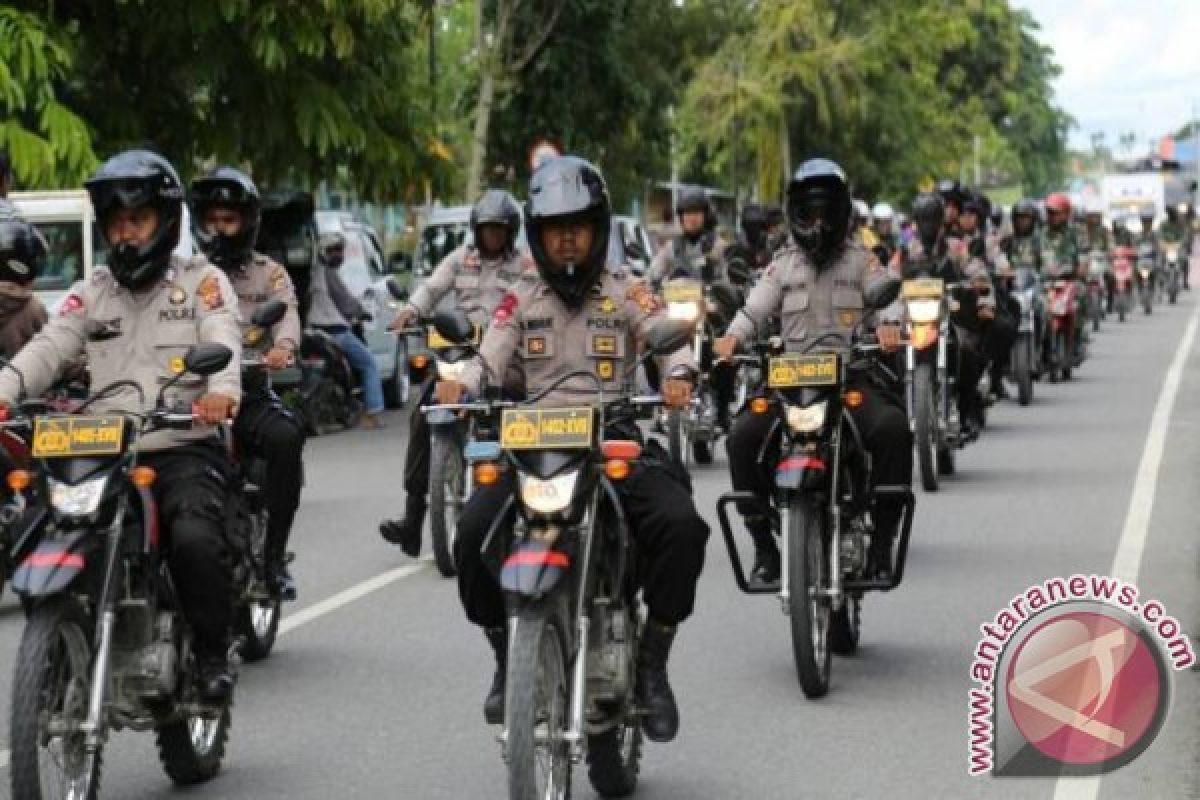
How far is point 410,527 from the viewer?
12719 mm

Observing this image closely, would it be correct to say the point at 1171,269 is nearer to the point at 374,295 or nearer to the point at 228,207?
the point at 374,295

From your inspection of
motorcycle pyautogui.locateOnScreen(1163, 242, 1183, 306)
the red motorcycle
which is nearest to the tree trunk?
the red motorcycle

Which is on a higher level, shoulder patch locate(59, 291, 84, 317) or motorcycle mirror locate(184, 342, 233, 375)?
shoulder patch locate(59, 291, 84, 317)

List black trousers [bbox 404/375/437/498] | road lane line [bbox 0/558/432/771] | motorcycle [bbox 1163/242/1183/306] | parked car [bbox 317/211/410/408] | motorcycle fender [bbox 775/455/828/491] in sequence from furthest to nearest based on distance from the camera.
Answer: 1. motorcycle [bbox 1163/242/1183/306]
2. parked car [bbox 317/211/410/408]
3. black trousers [bbox 404/375/437/498]
4. road lane line [bbox 0/558/432/771]
5. motorcycle fender [bbox 775/455/828/491]

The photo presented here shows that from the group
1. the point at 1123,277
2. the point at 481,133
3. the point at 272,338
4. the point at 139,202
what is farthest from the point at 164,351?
the point at 1123,277

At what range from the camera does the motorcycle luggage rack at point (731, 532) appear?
905 centimetres

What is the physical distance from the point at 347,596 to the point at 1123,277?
34.0 meters

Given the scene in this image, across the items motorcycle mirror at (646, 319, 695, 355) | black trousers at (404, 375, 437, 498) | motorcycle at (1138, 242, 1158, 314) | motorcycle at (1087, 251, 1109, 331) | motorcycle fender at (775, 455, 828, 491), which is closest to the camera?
motorcycle mirror at (646, 319, 695, 355)

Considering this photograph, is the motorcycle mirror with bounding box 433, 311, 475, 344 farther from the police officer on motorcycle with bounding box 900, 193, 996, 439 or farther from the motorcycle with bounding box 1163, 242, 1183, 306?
the motorcycle with bounding box 1163, 242, 1183, 306

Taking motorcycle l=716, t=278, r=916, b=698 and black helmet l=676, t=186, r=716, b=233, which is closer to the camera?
motorcycle l=716, t=278, r=916, b=698

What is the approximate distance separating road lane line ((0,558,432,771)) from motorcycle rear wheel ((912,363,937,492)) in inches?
146

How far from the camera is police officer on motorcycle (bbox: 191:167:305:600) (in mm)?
9852

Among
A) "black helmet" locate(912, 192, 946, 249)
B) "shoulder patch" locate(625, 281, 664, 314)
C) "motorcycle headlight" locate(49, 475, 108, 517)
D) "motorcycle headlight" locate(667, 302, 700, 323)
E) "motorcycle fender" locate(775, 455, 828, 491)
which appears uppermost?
"shoulder patch" locate(625, 281, 664, 314)

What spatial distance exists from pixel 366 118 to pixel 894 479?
15269mm
